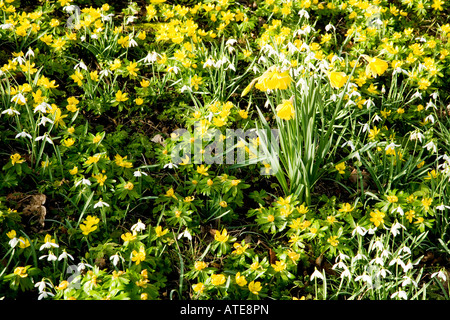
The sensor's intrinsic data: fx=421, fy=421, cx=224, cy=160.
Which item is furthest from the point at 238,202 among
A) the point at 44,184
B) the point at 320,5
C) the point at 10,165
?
the point at 320,5

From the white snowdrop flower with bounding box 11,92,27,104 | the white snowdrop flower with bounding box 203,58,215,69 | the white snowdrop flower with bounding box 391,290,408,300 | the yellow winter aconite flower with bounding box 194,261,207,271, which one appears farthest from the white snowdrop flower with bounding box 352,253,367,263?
the white snowdrop flower with bounding box 11,92,27,104

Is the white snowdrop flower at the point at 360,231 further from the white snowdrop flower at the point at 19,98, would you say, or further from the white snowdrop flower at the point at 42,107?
the white snowdrop flower at the point at 19,98

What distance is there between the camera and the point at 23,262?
7.27 ft

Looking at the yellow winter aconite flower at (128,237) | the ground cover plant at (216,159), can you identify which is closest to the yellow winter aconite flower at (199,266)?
the ground cover plant at (216,159)

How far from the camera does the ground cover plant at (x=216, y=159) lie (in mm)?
2203

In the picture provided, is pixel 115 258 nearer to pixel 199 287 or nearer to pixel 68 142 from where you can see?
pixel 199 287

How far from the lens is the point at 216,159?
2707 millimetres

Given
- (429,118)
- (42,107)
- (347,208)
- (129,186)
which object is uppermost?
(429,118)

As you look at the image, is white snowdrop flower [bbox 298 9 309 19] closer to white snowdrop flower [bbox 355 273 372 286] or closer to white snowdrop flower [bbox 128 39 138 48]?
white snowdrop flower [bbox 128 39 138 48]

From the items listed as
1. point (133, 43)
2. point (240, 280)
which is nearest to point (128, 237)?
point (240, 280)

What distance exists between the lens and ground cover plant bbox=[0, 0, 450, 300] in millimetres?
2203

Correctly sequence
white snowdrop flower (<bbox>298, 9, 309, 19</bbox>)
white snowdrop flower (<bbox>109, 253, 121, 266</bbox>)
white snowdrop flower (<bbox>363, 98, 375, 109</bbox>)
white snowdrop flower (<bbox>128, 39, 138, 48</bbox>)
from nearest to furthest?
white snowdrop flower (<bbox>109, 253, 121, 266</bbox>) < white snowdrop flower (<bbox>363, 98, 375, 109</bbox>) < white snowdrop flower (<bbox>128, 39, 138, 48</bbox>) < white snowdrop flower (<bbox>298, 9, 309, 19</bbox>)

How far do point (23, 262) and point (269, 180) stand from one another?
1.54m
